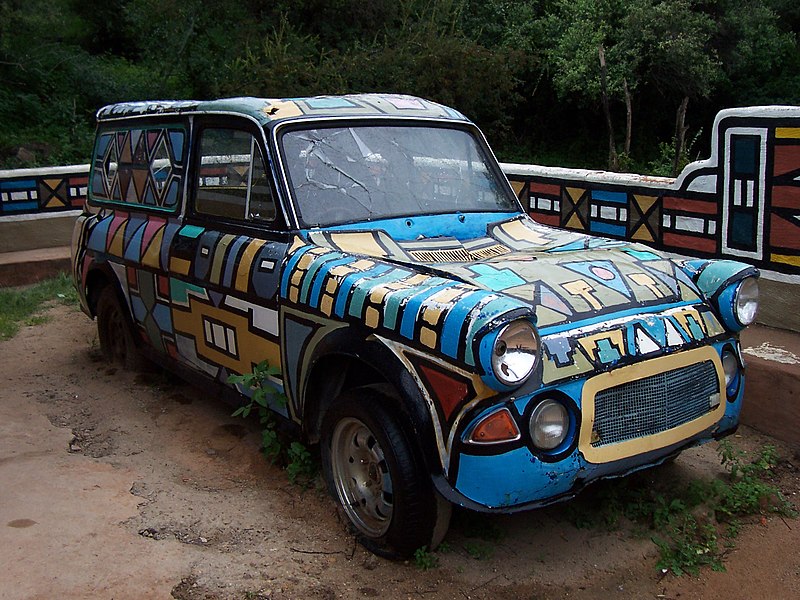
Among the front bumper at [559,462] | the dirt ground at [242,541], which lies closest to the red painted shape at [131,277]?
the dirt ground at [242,541]

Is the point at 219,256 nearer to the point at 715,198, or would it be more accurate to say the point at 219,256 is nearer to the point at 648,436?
the point at 648,436

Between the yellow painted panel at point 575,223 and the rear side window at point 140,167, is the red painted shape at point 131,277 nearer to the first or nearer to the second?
the rear side window at point 140,167

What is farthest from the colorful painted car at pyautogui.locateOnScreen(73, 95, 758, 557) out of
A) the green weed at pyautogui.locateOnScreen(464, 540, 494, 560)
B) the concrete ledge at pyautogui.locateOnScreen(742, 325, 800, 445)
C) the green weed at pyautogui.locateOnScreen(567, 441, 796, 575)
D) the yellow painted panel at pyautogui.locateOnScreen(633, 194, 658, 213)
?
the yellow painted panel at pyautogui.locateOnScreen(633, 194, 658, 213)

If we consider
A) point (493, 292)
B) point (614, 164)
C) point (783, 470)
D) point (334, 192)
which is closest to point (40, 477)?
point (334, 192)

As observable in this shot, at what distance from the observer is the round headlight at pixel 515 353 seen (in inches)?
116

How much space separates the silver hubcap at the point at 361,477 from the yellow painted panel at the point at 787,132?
3716mm

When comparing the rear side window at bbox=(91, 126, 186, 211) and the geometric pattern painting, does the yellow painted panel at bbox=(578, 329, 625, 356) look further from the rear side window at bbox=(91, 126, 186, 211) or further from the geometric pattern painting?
the geometric pattern painting

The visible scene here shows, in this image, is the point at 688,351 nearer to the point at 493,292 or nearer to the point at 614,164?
the point at 493,292

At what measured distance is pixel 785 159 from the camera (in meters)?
5.62

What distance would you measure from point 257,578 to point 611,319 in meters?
1.75

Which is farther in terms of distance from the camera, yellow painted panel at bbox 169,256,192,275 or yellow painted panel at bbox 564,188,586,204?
yellow painted panel at bbox 564,188,586,204

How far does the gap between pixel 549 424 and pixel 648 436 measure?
500 millimetres

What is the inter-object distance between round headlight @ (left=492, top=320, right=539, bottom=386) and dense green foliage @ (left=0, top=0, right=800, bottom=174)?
1144 cm

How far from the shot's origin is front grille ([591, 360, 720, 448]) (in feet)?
10.6
